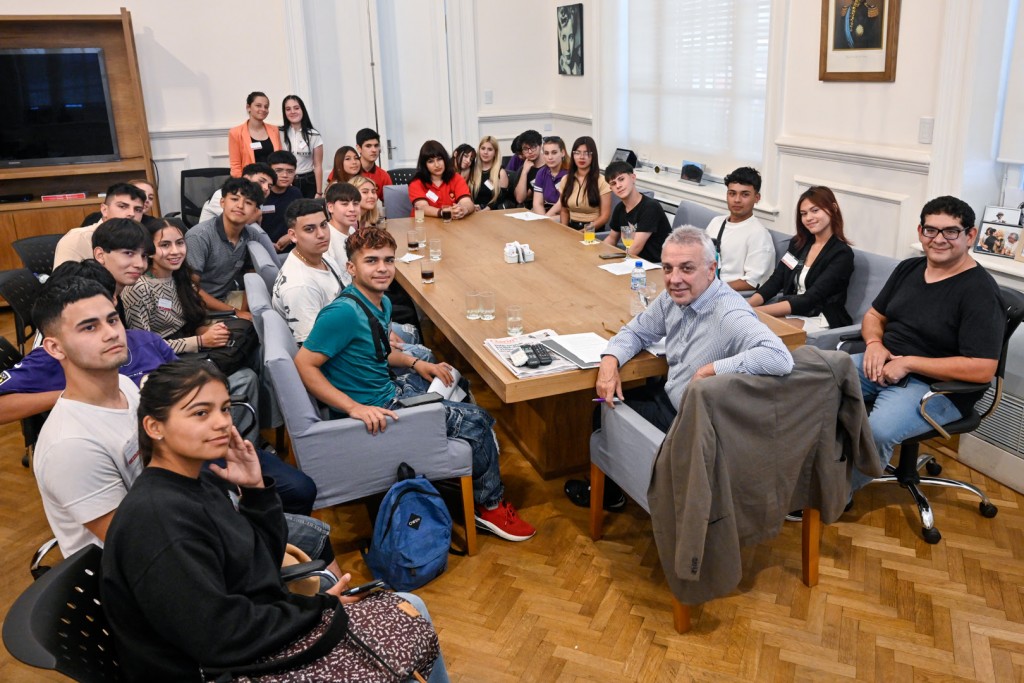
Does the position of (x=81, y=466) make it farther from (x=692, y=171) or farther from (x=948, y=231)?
(x=692, y=171)

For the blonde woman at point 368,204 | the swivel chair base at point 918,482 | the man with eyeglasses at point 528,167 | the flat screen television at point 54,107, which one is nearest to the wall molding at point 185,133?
the flat screen television at point 54,107

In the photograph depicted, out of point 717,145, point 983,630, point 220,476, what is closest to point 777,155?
point 717,145

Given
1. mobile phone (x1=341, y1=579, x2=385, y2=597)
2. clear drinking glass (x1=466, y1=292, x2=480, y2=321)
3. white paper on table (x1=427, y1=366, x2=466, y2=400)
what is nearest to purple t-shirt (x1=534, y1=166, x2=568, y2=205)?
clear drinking glass (x1=466, y1=292, x2=480, y2=321)

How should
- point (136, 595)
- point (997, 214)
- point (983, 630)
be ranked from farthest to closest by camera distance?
1. point (997, 214)
2. point (983, 630)
3. point (136, 595)

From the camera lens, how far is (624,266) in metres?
4.34

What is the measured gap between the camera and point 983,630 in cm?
269

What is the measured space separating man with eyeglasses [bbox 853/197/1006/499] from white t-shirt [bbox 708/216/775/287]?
0.91 meters

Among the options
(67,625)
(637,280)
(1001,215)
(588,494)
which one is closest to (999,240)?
(1001,215)

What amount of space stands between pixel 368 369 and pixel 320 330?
25 centimetres

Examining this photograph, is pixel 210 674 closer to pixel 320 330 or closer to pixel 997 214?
pixel 320 330

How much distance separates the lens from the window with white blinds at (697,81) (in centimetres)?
595

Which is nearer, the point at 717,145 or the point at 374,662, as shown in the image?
the point at 374,662

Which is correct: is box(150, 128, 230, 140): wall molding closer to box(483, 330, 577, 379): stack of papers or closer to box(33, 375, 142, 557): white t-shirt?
box(483, 330, 577, 379): stack of papers

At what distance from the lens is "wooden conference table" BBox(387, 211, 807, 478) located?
120 inches
